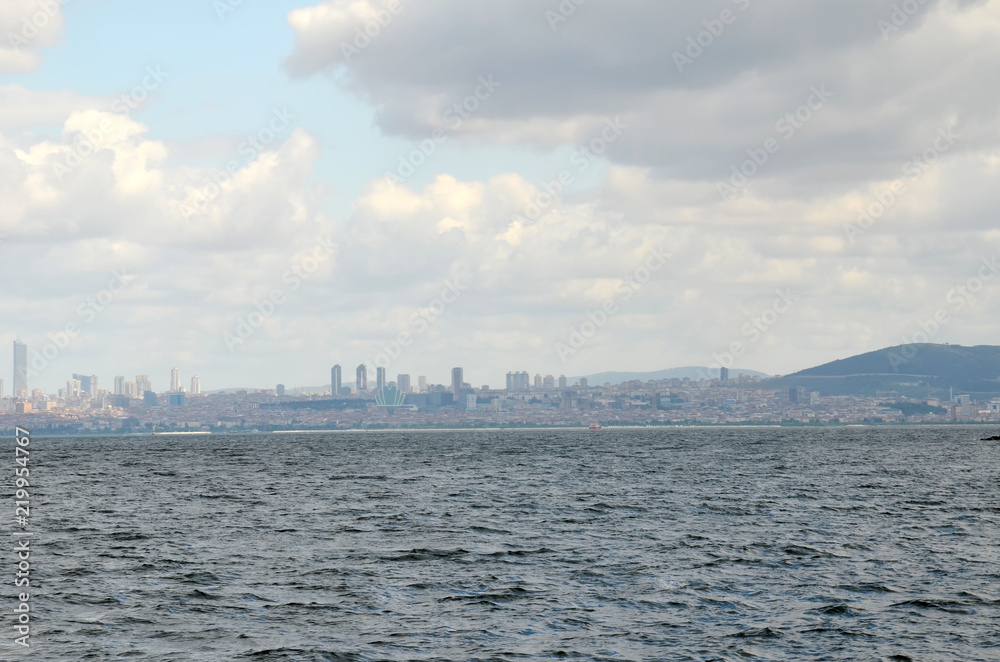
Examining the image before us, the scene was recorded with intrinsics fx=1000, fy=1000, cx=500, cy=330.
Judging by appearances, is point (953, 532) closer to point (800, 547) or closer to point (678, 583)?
point (800, 547)

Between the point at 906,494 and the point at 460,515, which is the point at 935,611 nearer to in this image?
the point at 460,515

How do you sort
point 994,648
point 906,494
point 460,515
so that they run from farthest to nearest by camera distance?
point 906,494 → point 460,515 → point 994,648

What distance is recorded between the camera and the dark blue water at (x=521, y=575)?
106 ft

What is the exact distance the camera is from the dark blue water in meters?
32.2

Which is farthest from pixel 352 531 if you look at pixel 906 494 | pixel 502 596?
pixel 906 494

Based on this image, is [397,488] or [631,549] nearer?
[631,549]

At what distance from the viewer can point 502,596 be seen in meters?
39.2

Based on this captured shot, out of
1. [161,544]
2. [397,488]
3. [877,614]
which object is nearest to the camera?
[877,614]

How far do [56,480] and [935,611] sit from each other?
104 m

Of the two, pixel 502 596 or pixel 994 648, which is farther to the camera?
pixel 502 596

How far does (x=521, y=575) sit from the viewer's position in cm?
4362

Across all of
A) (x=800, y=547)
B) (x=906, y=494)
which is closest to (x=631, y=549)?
(x=800, y=547)

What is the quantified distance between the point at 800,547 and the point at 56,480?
93.1 meters

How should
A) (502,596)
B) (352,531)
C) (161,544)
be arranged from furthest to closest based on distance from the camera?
(352,531) < (161,544) < (502,596)
